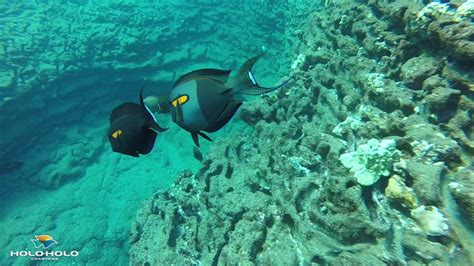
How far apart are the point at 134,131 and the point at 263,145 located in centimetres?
386

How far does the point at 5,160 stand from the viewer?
10.2 meters

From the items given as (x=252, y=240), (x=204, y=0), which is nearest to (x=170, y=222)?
(x=252, y=240)

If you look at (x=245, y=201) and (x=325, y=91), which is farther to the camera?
(x=325, y=91)

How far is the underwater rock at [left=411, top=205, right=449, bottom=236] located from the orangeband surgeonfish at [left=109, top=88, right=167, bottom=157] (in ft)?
8.63

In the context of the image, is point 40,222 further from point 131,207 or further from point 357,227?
point 357,227

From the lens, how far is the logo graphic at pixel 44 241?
771cm

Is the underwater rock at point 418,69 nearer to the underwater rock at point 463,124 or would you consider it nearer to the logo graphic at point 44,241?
the underwater rock at point 463,124

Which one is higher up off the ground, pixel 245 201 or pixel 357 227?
pixel 357 227

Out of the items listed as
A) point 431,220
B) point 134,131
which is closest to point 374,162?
point 431,220

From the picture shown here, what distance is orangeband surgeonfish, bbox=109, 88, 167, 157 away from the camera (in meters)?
2.06

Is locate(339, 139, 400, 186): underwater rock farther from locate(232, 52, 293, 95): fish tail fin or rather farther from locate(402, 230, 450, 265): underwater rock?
locate(232, 52, 293, 95): fish tail fin

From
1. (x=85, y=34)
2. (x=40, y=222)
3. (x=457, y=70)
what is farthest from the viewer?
(x=85, y=34)

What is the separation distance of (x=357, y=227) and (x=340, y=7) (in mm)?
5842

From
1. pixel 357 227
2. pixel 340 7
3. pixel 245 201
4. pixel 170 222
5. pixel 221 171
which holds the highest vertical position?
pixel 340 7
